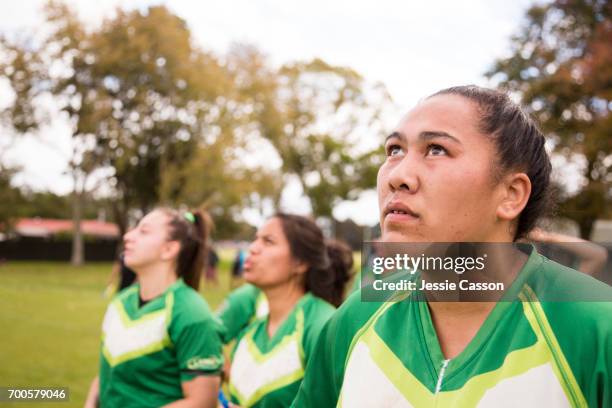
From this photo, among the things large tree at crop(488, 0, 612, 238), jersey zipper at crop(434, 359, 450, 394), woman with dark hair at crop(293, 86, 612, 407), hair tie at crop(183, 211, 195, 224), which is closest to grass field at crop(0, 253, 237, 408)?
hair tie at crop(183, 211, 195, 224)

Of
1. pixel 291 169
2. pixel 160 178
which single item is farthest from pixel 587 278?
pixel 291 169

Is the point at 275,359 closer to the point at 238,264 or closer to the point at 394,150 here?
the point at 394,150

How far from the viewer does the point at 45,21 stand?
1011 inches

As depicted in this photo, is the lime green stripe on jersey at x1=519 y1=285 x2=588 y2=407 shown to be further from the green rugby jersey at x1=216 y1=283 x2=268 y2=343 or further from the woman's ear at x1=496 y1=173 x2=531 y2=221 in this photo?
the green rugby jersey at x1=216 y1=283 x2=268 y2=343

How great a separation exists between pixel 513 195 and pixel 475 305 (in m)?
0.30

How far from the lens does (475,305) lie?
1.56 m

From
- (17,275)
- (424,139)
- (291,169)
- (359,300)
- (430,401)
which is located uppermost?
(291,169)

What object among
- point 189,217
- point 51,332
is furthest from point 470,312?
point 51,332

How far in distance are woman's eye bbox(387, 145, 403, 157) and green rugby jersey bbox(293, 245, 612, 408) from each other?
398mm

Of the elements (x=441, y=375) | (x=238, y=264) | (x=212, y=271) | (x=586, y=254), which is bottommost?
(x=212, y=271)

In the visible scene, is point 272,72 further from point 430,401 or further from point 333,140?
point 430,401

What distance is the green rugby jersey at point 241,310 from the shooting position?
4301 mm

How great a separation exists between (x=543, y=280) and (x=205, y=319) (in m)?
2.13

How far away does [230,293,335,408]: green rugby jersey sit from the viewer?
3123 mm
